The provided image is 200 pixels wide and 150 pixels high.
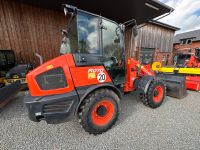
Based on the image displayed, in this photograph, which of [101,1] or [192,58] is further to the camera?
[192,58]

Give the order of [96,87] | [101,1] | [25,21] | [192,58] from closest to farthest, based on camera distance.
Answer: [96,87] < [101,1] < [25,21] < [192,58]

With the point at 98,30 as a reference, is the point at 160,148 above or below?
below

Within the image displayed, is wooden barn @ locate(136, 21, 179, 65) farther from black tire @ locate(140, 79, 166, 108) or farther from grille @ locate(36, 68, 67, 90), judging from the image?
grille @ locate(36, 68, 67, 90)

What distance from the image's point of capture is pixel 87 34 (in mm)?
2102

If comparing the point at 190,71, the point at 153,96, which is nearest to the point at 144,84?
the point at 153,96

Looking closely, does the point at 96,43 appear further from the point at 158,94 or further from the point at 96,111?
the point at 158,94

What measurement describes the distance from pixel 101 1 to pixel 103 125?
4932 mm

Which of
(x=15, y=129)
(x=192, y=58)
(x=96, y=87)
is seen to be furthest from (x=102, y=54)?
(x=192, y=58)

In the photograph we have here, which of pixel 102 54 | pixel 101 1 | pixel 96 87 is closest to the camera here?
pixel 96 87

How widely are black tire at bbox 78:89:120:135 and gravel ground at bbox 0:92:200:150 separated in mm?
166

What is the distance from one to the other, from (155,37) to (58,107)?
12.2m

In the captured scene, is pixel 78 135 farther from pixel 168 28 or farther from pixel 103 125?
pixel 168 28

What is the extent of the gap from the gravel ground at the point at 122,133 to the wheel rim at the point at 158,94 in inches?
11.5

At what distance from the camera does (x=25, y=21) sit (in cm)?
520
